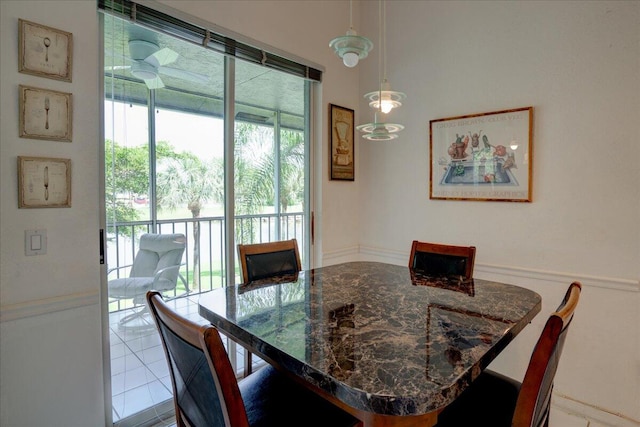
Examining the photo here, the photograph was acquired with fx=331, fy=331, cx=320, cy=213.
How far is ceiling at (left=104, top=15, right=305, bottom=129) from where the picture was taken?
71.2 inches

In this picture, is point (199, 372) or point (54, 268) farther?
point (54, 268)

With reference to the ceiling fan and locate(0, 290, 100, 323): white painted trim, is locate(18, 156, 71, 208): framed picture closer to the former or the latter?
locate(0, 290, 100, 323): white painted trim

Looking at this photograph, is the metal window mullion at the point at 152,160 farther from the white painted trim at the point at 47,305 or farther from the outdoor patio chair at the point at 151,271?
the white painted trim at the point at 47,305

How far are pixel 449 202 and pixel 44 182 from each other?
99.6 inches

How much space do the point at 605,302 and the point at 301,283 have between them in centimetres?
179

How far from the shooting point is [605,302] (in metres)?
1.94

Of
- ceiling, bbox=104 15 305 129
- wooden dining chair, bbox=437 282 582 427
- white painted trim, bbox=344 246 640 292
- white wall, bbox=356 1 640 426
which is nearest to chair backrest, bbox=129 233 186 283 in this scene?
ceiling, bbox=104 15 305 129

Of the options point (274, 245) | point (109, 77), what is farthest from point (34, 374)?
point (109, 77)

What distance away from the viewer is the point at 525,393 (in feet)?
2.85

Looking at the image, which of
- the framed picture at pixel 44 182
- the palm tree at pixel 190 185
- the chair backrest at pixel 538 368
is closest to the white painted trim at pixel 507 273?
the palm tree at pixel 190 185

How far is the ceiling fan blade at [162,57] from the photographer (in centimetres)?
197

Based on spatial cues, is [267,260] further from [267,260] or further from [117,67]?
[117,67]

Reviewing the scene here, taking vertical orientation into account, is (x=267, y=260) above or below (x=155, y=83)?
below

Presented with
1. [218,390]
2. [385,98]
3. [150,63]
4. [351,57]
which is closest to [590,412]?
[385,98]
